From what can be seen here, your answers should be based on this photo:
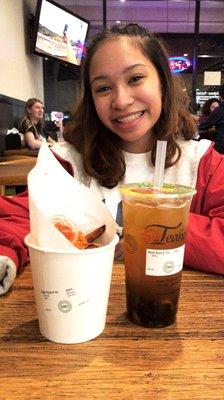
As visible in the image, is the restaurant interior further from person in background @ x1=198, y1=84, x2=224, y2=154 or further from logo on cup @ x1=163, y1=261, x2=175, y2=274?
person in background @ x1=198, y1=84, x2=224, y2=154

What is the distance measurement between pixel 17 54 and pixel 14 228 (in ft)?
16.6

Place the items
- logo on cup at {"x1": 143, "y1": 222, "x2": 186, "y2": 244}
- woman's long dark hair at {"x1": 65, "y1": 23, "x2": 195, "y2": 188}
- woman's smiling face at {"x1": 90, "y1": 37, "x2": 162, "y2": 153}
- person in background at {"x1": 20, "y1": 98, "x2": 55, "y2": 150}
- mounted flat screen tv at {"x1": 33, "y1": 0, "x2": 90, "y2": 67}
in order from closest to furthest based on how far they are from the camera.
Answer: logo on cup at {"x1": 143, "y1": 222, "x2": 186, "y2": 244}
woman's smiling face at {"x1": 90, "y1": 37, "x2": 162, "y2": 153}
woman's long dark hair at {"x1": 65, "y1": 23, "x2": 195, "y2": 188}
person in background at {"x1": 20, "y1": 98, "x2": 55, "y2": 150}
mounted flat screen tv at {"x1": 33, "y1": 0, "x2": 90, "y2": 67}

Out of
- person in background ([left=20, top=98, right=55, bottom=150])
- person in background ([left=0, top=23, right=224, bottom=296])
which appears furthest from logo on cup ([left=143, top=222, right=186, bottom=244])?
person in background ([left=20, top=98, right=55, bottom=150])

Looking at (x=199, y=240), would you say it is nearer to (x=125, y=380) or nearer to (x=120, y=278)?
(x=120, y=278)

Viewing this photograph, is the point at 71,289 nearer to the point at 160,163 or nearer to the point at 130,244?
the point at 130,244

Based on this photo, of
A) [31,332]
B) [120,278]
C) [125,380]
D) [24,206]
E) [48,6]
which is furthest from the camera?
[48,6]

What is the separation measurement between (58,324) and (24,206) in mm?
582

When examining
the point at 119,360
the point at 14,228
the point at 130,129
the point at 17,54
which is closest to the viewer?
the point at 119,360

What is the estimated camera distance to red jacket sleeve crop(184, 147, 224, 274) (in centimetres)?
84

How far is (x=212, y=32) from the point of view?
797cm

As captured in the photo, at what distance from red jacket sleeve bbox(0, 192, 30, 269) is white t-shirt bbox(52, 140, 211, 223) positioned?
248mm

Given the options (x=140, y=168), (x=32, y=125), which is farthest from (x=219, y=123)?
(x=140, y=168)

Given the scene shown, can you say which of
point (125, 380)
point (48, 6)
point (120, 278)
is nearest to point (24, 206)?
point (120, 278)

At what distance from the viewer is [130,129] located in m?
1.25
